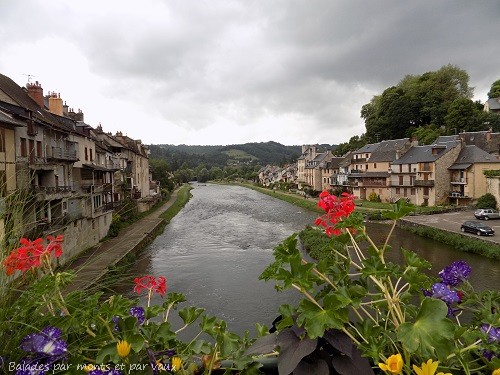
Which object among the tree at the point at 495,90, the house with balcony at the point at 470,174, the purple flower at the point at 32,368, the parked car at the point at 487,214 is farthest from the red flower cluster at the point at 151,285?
the tree at the point at 495,90

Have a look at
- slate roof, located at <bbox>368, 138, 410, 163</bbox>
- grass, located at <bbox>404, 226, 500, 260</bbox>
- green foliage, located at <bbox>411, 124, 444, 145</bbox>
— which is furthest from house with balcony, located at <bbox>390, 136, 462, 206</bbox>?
grass, located at <bbox>404, 226, 500, 260</bbox>

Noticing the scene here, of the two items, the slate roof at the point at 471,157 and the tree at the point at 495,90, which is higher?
the tree at the point at 495,90

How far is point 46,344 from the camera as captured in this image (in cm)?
159

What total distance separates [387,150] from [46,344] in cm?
5760

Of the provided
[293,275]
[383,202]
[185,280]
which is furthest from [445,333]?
[383,202]

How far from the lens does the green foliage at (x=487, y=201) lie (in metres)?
37.1

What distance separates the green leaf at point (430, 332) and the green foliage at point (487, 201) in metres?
43.7

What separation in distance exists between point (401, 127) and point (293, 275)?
3069 inches

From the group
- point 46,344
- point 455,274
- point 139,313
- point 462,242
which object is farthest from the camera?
point 462,242

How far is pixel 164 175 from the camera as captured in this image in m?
84.8

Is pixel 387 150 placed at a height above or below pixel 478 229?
above

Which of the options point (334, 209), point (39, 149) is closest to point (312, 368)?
point (334, 209)

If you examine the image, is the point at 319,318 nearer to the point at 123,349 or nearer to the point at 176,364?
the point at 176,364

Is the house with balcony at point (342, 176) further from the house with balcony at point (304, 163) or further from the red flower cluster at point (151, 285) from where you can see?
→ the red flower cluster at point (151, 285)
